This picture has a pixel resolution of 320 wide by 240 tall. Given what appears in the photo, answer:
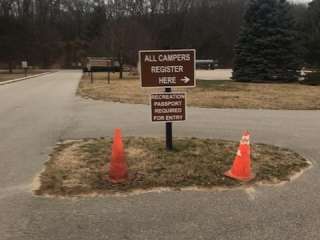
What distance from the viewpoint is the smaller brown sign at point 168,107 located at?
7.12 metres

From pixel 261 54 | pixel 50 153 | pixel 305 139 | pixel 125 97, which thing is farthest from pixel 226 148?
pixel 261 54

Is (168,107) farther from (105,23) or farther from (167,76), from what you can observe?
(105,23)

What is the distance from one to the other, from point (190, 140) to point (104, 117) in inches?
185

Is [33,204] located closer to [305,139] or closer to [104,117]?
[305,139]

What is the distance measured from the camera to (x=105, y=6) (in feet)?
307

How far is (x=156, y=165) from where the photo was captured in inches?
266

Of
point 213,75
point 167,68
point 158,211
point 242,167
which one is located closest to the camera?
point 158,211

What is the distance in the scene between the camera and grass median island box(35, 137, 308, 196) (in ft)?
19.5

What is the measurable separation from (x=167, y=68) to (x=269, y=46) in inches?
961

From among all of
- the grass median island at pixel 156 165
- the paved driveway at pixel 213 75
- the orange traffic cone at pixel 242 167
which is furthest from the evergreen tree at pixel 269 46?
the orange traffic cone at pixel 242 167

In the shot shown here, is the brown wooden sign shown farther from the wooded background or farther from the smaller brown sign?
the wooded background

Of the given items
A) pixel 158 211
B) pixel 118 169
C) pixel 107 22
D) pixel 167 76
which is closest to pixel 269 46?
pixel 167 76

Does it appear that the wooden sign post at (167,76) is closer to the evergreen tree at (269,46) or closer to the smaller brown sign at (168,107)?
the smaller brown sign at (168,107)

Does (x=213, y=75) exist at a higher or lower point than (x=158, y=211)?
lower
